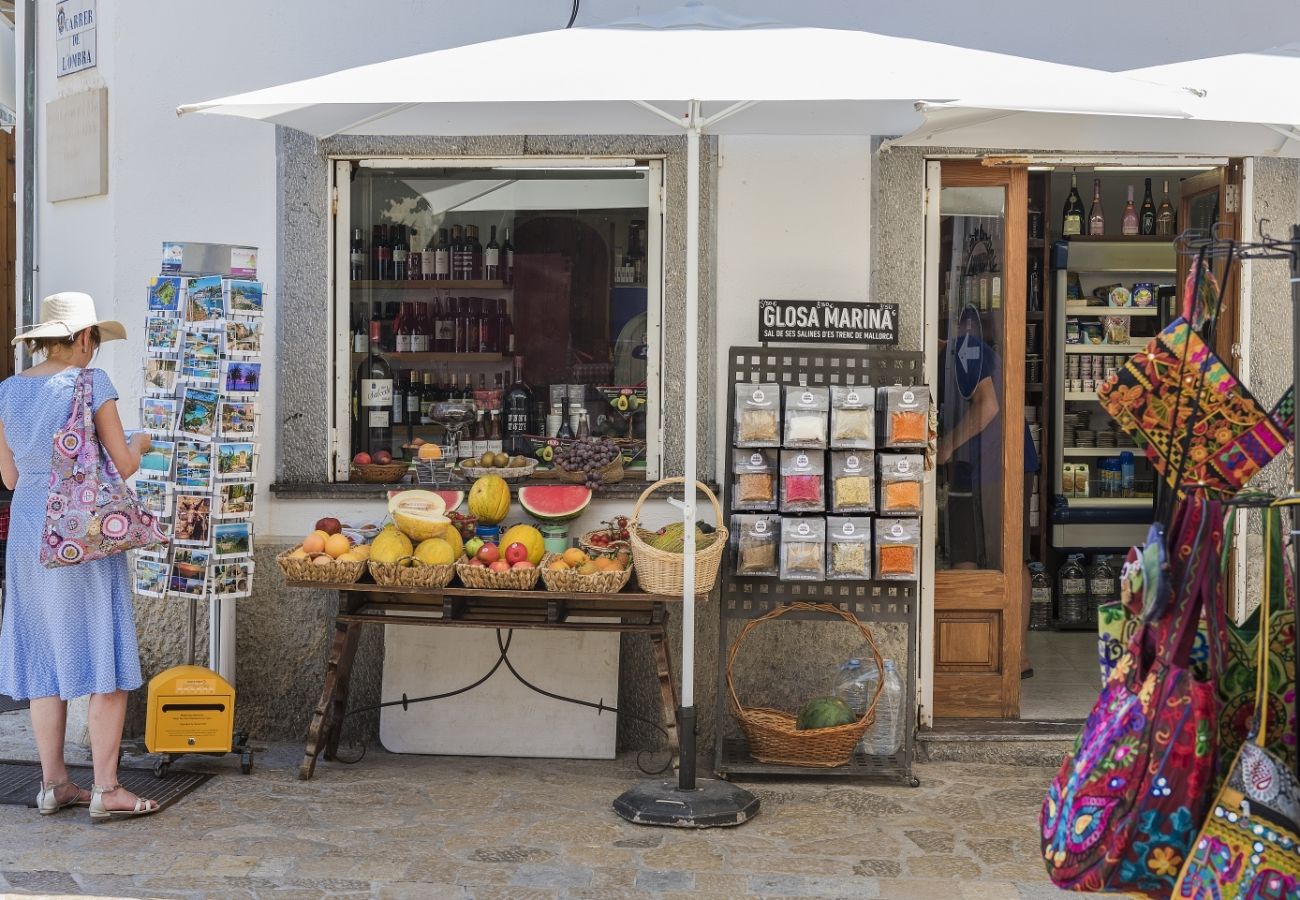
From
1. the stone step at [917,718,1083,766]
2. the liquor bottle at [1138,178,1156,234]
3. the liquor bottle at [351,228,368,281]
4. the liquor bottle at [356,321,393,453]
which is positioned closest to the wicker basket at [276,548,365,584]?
the liquor bottle at [356,321,393,453]

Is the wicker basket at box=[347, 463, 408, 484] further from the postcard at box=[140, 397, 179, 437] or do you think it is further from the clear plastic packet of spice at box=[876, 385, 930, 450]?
the clear plastic packet of spice at box=[876, 385, 930, 450]

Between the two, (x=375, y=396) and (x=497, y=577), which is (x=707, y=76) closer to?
(x=497, y=577)

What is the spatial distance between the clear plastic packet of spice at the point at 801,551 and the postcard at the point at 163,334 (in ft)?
8.33

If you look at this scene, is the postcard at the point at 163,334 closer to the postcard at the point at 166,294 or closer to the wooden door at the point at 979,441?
the postcard at the point at 166,294

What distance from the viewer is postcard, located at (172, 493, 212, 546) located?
5.62 m

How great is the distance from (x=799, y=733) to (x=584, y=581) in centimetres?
110

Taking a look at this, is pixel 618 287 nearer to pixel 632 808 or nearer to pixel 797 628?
pixel 797 628

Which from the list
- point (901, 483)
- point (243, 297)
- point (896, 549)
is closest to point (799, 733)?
point (896, 549)

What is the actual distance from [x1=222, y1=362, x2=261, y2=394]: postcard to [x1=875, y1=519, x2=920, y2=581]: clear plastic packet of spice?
2.60 meters

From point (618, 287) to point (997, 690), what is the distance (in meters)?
2.50

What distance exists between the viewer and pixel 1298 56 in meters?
4.84

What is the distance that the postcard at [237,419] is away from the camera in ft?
18.4

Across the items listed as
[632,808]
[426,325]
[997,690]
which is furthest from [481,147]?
[997,690]

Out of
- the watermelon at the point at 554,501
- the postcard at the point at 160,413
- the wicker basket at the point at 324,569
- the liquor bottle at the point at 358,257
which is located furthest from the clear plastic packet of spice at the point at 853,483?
the postcard at the point at 160,413
